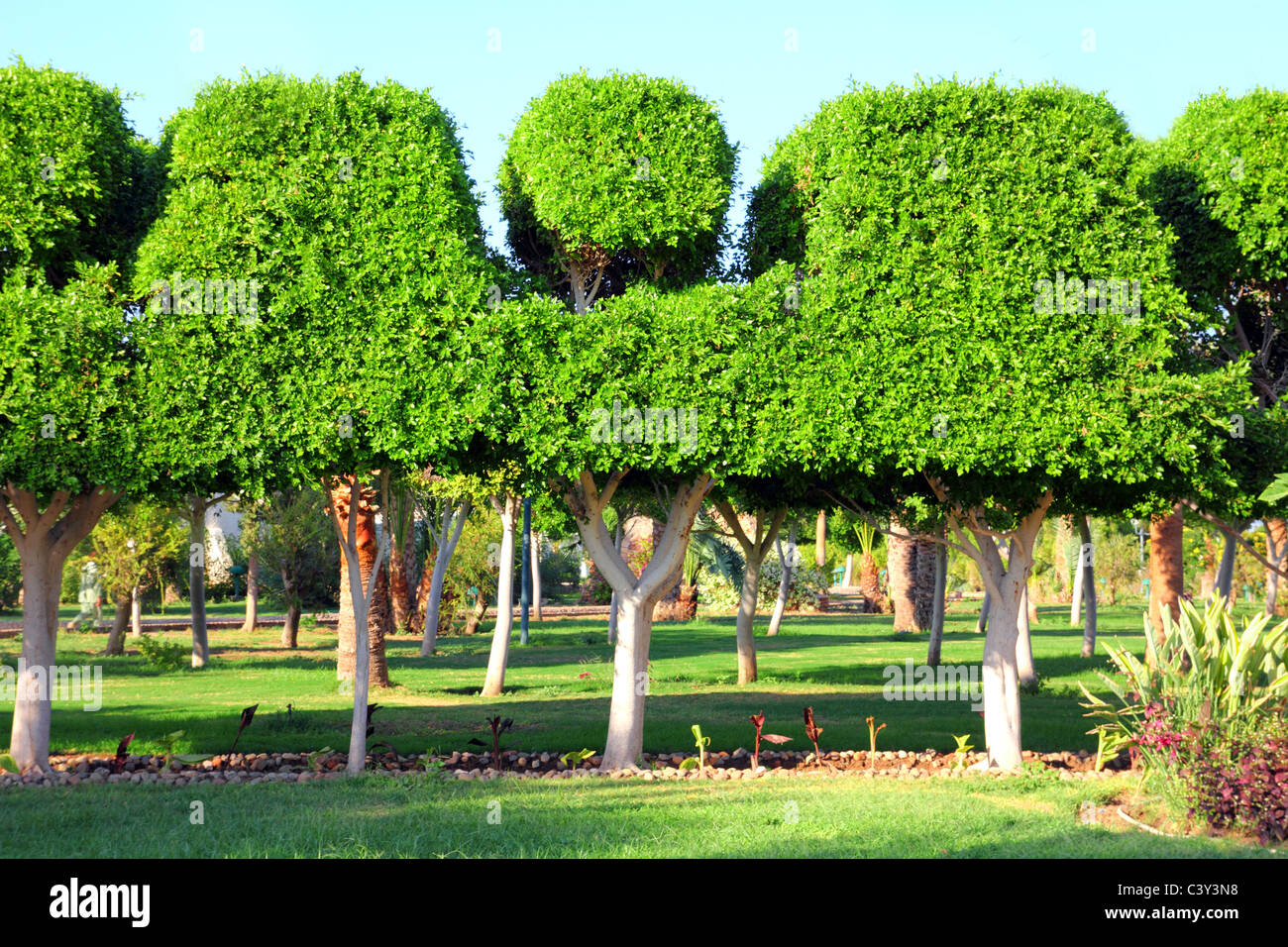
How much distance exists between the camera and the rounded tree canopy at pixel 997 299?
440 inches

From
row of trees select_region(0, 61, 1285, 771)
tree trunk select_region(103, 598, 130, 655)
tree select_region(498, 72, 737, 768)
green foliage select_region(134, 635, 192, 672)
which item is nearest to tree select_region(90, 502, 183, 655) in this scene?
tree trunk select_region(103, 598, 130, 655)

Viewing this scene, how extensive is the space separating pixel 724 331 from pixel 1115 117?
535 centimetres

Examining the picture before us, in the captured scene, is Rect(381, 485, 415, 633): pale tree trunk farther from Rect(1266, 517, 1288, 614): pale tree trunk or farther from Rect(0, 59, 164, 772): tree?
Rect(1266, 517, 1288, 614): pale tree trunk

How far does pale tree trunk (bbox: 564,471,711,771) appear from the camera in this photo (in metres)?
12.5

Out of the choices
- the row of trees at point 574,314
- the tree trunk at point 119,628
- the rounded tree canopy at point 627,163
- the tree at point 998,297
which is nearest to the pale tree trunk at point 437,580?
the tree trunk at point 119,628

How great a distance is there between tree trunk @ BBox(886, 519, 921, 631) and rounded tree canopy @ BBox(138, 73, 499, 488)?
26.7m

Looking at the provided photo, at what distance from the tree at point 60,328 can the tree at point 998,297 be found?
7.27m

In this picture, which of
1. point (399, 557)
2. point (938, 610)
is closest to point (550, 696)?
point (938, 610)

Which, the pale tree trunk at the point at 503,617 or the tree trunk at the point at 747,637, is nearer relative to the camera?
the pale tree trunk at the point at 503,617

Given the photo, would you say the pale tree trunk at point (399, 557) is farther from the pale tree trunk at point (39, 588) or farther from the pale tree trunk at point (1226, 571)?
the pale tree trunk at point (1226, 571)

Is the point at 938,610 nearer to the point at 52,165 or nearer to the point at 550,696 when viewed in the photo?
the point at 550,696

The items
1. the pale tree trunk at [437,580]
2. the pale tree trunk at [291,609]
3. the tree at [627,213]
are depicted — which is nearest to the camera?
the tree at [627,213]

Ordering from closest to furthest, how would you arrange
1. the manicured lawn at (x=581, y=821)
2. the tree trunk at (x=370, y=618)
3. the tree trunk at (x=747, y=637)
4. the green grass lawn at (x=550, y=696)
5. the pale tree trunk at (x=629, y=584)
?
the manicured lawn at (x=581, y=821) < the pale tree trunk at (x=629, y=584) < the green grass lawn at (x=550, y=696) < the tree trunk at (x=370, y=618) < the tree trunk at (x=747, y=637)

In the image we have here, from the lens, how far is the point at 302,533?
31.8 meters
